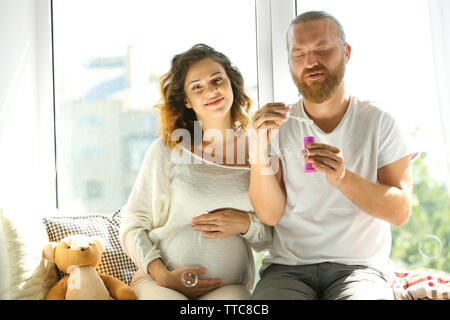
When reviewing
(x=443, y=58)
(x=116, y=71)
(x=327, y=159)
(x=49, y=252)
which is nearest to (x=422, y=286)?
(x=327, y=159)

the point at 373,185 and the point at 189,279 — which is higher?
the point at 373,185

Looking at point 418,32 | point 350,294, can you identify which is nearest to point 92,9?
point 418,32

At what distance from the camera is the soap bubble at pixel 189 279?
1.53 metres

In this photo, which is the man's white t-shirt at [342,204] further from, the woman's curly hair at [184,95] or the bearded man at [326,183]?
the woman's curly hair at [184,95]

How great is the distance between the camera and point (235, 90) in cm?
179

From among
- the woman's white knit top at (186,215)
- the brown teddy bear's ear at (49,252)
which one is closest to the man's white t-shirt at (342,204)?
the woman's white knit top at (186,215)

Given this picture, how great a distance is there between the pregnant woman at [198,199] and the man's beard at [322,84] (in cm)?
29

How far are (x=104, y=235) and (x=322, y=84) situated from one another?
104cm

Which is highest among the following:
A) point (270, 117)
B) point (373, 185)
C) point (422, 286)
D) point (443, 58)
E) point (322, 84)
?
point (443, 58)

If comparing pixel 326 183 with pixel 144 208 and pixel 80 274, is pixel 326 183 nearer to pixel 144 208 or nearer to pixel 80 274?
pixel 144 208

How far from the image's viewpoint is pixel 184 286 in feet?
5.10

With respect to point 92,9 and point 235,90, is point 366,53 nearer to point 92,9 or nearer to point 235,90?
point 235,90

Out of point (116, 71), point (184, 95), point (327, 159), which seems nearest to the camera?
point (327, 159)

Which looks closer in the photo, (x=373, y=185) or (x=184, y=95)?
(x=373, y=185)
